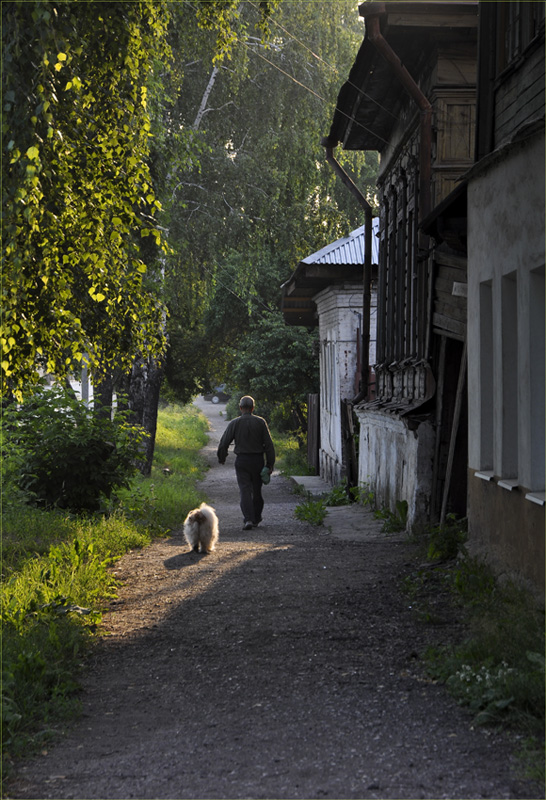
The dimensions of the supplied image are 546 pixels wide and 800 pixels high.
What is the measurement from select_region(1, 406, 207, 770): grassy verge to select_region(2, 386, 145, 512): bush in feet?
1.19

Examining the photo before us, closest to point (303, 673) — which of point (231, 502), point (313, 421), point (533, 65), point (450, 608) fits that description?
point (450, 608)

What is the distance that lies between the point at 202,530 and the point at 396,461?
3457 millimetres

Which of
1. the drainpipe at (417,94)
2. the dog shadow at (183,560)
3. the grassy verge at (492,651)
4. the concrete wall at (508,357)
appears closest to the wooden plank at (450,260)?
the drainpipe at (417,94)

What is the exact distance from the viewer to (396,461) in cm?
1285

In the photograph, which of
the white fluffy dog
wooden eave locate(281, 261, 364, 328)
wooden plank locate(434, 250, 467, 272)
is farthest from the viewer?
wooden eave locate(281, 261, 364, 328)

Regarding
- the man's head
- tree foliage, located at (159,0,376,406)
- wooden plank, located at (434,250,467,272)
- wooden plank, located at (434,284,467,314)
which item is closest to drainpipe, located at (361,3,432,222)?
wooden plank, located at (434,250,467,272)

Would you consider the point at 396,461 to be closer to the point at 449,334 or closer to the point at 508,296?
the point at 449,334

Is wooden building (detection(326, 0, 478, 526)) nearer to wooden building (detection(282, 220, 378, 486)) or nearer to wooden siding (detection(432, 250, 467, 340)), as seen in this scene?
wooden siding (detection(432, 250, 467, 340))

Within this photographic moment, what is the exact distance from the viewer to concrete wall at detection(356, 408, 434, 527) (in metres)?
10.9

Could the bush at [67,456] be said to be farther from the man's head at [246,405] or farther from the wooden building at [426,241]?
the wooden building at [426,241]

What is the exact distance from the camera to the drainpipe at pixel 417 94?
36.4ft

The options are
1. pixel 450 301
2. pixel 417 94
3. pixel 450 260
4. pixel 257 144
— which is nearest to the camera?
pixel 450 301

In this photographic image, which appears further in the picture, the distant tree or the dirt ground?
the distant tree

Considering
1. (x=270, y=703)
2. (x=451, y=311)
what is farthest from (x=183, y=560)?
(x=270, y=703)
